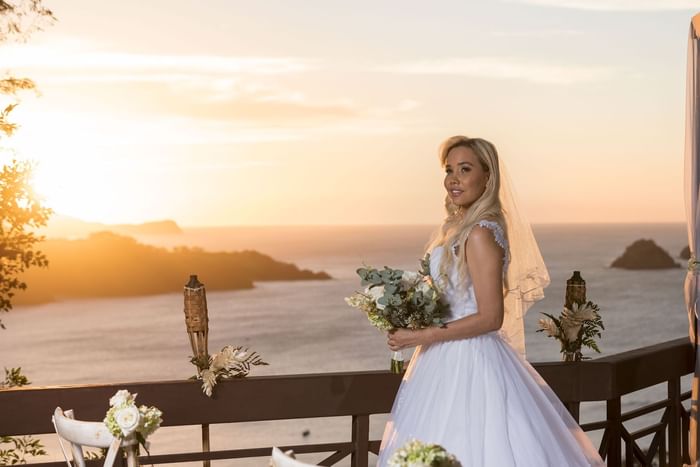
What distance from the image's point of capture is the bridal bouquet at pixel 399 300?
3236 millimetres

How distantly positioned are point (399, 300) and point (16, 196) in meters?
4.48

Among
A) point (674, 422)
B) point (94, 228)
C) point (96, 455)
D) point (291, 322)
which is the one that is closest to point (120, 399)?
point (674, 422)

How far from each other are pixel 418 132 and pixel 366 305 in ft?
98.7

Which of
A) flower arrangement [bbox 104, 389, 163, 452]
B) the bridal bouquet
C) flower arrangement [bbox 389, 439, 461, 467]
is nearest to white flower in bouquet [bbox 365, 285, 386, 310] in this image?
the bridal bouquet

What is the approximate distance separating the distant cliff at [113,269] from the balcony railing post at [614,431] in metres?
24.2

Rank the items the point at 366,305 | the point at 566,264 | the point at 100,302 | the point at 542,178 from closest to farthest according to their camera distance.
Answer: the point at 366,305, the point at 542,178, the point at 100,302, the point at 566,264

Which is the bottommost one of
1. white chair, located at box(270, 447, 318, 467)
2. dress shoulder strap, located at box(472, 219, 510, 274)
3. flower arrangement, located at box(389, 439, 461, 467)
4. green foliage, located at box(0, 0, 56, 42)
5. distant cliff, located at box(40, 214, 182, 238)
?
white chair, located at box(270, 447, 318, 467)

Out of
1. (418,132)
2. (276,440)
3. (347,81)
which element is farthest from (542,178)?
Result: (276,440)

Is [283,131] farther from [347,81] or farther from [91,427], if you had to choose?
[91,427]

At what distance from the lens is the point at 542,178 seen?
29562 millimetres

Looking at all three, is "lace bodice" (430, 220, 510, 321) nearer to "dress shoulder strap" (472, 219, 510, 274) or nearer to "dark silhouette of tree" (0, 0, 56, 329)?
"dress shoulder strap" (472, 219, 510, 274)

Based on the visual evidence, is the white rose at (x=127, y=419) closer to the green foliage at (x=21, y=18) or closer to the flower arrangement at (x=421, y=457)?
the flower arrangement at (x=421, y=457)

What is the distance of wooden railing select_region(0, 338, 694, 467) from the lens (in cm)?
397

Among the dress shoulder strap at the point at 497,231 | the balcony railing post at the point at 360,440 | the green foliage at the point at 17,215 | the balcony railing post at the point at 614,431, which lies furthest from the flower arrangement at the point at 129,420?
the green foliage at the point at 17,215
